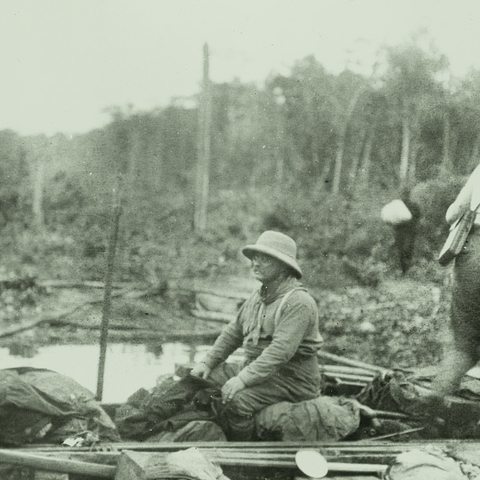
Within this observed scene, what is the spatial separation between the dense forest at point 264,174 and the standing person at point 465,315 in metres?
5.46

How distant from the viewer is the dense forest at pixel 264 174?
1277 centimetres

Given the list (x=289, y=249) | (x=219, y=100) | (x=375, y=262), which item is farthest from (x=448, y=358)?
(x=219, y=100)

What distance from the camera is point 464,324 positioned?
17.1 feet

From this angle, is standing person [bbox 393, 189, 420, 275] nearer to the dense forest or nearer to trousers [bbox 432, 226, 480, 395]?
the dense forest

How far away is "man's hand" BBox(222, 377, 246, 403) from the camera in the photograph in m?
4.50

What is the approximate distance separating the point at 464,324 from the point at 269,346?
67.1 inches

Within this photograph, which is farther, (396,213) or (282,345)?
(396,213)

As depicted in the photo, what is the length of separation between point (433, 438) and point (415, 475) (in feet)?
4.93

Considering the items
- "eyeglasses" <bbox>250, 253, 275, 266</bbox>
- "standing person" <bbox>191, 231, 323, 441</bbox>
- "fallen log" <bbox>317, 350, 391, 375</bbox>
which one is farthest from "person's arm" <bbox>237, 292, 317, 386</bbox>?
"fallen log" <bbox>317, 350, 391, 375</bbox>

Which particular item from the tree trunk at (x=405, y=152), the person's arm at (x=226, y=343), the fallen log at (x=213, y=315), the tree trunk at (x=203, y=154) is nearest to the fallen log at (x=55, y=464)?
the person's arm at (x=226, y=343)

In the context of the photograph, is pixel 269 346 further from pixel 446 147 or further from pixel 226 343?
pixel 446 147

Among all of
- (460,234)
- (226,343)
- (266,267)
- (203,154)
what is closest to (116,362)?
(226,343)

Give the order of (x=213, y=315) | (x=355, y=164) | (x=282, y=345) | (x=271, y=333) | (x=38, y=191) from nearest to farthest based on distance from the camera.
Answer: (x=282, y=345) → (x=271, y=333) → (x=213, y=315) → (x=38, y=191) → (x=355, y=164)

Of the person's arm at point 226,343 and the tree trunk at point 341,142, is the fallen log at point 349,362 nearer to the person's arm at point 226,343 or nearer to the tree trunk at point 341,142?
the person's arm at point 226,343
